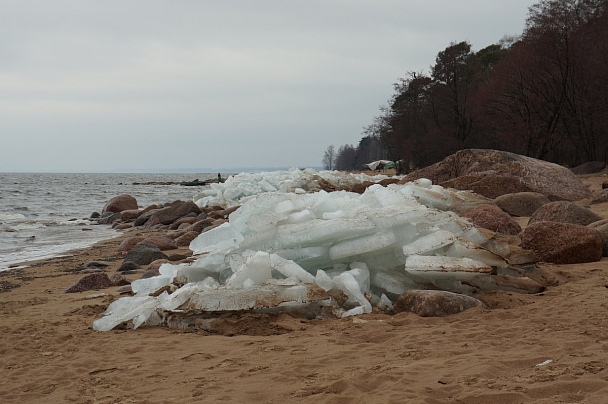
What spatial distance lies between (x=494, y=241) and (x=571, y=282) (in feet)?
2.72

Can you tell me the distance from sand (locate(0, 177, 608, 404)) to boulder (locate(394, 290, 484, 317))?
11 cm

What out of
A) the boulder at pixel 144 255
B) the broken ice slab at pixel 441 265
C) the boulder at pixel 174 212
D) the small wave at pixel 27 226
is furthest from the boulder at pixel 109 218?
the broken ice slab at pixel 441 265

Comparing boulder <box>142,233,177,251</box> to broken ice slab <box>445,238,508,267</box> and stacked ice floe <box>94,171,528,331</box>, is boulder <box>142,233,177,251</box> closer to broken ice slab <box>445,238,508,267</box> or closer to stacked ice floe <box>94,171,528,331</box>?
stacked ice floe <box>94,171,528,331</box>

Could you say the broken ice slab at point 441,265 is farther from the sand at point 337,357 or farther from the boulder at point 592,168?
the boulder at point 592,168

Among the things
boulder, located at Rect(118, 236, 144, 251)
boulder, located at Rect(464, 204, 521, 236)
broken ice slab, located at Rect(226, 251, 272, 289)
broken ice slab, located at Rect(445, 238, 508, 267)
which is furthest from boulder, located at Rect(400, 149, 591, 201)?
broken ice slab, located at Rect(226, 251, 272, 289)

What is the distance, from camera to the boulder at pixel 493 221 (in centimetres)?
744

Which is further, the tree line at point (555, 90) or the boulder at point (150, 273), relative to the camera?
the tree line at point (555, 90)

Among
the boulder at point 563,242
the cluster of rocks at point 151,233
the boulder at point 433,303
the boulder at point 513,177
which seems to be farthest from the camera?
the boulder at point 513,177

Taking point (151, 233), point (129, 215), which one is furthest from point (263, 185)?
point (151, 233)

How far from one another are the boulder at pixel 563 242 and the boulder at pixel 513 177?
594 cm

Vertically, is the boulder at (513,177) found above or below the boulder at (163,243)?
above

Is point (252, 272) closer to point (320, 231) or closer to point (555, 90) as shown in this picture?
point (320, 231)

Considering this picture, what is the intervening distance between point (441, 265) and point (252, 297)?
1589 mm

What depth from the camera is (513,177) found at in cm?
1288
